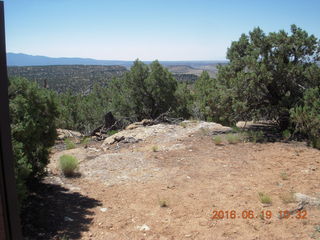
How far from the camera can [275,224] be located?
4.20 metres

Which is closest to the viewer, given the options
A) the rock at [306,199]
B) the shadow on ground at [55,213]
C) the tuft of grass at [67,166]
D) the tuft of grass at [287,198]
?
the shadow on ground at [55,213]

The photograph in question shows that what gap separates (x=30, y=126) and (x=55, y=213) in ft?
5.07

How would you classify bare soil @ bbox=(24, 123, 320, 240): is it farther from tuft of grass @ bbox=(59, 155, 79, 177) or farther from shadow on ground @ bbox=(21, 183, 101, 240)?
tuft of grass @ bbox=(59, 155, 79, 177)

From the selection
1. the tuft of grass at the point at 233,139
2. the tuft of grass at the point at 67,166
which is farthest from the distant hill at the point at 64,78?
the tuft of grass at the point at 67,166

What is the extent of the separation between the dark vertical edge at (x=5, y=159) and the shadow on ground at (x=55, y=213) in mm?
2860

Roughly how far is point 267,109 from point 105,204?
7.15m

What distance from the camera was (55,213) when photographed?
4.86 metres

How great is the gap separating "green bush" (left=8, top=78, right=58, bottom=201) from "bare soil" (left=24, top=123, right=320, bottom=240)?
703 millimetres

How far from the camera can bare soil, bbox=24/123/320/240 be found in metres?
4.23

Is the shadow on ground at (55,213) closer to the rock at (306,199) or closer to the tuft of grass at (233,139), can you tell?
the rock at (306,199)

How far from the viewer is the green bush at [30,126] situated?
14.3 feet

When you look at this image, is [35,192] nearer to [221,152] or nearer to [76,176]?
[76,176]

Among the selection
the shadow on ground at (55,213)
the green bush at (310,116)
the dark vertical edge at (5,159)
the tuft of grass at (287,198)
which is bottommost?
the shadow on ground at (55,213)

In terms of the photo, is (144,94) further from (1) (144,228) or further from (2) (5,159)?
(2) (5,159)
